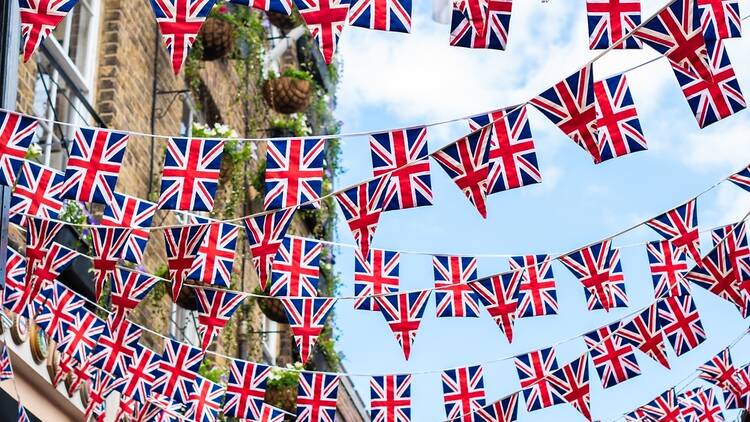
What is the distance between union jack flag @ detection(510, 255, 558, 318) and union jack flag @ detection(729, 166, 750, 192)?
1.38m

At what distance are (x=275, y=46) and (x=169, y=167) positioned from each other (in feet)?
39.3

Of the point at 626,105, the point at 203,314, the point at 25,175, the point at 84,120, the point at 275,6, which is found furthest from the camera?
the point at 84,120

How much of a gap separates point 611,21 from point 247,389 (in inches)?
177

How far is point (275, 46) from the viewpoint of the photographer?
1891 cm

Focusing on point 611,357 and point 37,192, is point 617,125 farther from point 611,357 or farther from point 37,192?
point 611,357

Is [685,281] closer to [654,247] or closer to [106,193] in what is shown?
[654,247]

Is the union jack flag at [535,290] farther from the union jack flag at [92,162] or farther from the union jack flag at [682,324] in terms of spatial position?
the union jack flag at [92,162]

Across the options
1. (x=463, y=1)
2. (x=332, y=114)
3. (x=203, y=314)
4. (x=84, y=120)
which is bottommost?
(x=203, y=314)

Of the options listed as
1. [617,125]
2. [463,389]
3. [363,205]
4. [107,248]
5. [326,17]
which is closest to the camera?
[326,17]

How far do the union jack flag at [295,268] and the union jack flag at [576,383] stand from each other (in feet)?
7.97

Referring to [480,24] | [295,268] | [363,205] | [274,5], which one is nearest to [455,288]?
[295,268]

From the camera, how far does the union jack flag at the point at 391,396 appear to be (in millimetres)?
9898

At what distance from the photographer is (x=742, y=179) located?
824 cm

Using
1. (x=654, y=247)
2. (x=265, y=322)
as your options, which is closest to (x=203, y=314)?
(x=654, y=247)
